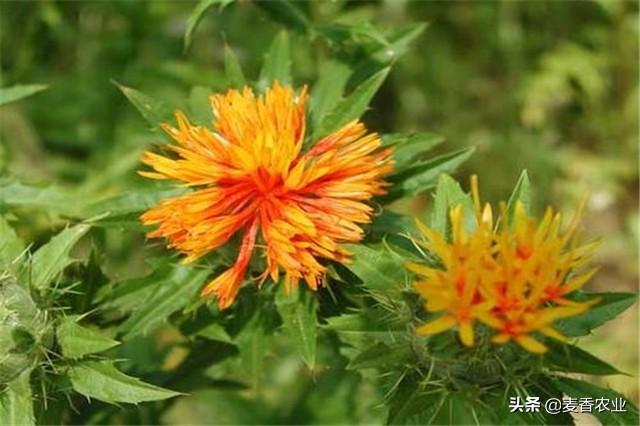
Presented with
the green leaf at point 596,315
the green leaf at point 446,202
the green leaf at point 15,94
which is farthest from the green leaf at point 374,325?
the green leaf at point 15,94

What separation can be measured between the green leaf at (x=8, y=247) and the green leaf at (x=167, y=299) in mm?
359

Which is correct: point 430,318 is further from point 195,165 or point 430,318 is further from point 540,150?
point 540,150

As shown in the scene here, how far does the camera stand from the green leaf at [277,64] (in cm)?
299

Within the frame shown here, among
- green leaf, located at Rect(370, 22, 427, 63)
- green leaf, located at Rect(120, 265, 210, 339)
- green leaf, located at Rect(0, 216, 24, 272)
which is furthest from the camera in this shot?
green leaf, located at Rect(370, 22, 427, 63)

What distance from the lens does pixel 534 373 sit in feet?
7.56

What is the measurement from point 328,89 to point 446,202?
78 centimetres

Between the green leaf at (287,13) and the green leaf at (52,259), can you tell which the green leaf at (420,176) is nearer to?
the green leaf at (287,13)

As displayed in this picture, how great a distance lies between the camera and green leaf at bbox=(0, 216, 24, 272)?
8.38ft

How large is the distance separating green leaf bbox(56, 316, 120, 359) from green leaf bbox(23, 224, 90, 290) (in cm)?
12

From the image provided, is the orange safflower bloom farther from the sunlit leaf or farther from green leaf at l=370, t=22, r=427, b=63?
green leaf at l=370, t=22, r=427, b=63

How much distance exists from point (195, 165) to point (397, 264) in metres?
0.56

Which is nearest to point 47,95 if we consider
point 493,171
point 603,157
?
point 493,171

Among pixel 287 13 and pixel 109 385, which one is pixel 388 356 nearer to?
pixel 109 385

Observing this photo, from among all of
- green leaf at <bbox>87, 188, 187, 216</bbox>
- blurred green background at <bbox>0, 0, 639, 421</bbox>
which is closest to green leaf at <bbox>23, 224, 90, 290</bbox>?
green leaf at <bbox>87, 188, 187, 216</bbox>
